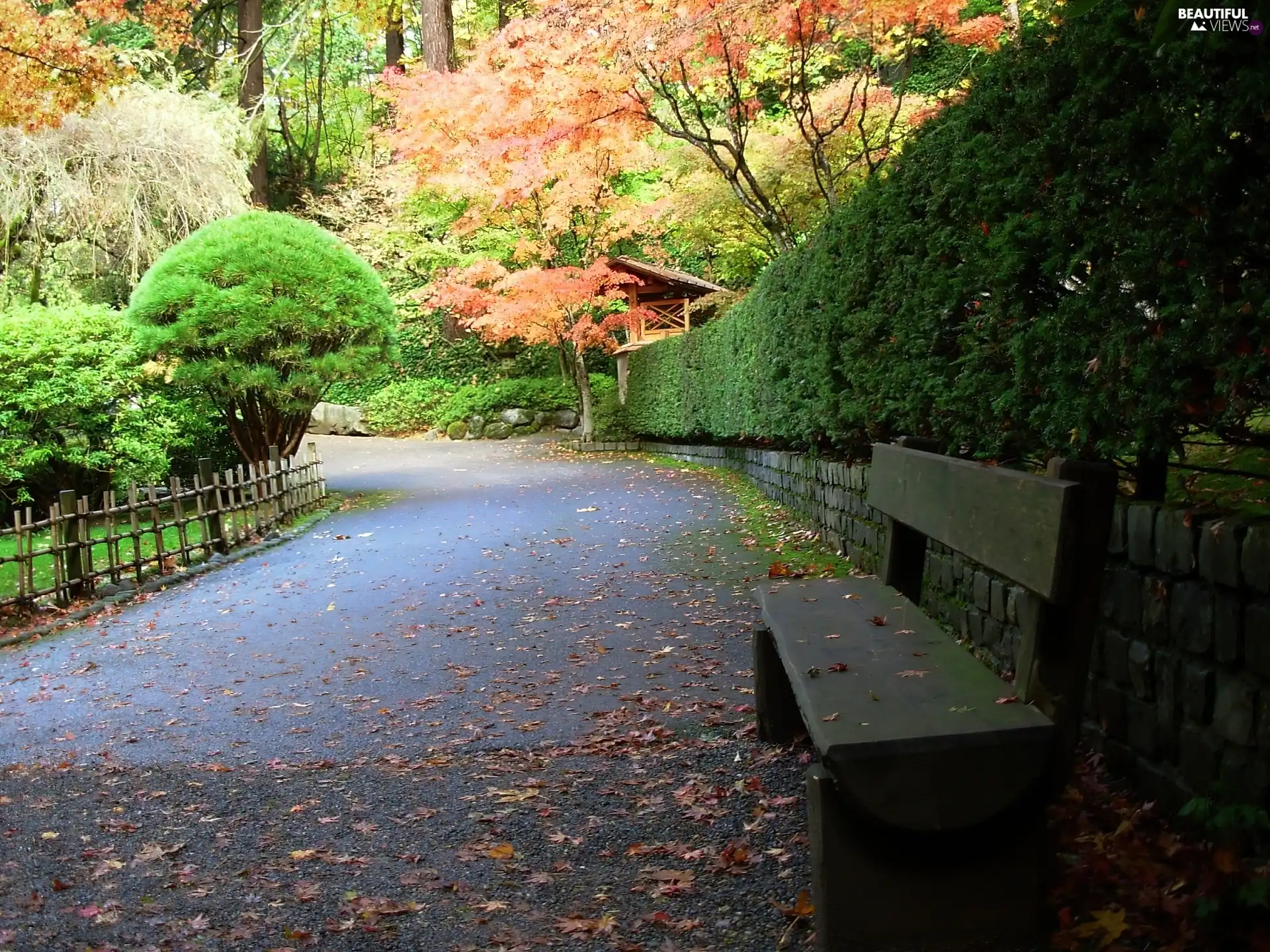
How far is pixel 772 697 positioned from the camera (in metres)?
4.01

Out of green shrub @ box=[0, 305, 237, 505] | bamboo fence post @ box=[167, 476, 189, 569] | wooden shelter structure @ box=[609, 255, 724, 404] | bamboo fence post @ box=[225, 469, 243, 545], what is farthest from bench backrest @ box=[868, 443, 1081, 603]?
wooden shelter structure @ box=[609, 255, 724, 404]

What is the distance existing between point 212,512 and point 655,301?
16.1m

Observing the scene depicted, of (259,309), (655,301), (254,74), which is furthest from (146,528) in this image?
(254,74)

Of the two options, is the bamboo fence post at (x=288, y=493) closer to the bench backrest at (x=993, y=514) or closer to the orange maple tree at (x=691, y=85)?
the orange maple tree at (x=691, y=85)

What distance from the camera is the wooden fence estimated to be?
326 inches

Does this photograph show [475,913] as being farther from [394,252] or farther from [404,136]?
[394,252]

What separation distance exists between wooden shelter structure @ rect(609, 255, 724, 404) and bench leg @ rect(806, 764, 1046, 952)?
21.5 m

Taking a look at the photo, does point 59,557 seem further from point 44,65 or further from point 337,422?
point 337,422

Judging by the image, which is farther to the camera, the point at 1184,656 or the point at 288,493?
the point at 288,493

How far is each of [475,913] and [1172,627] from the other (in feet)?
7.11

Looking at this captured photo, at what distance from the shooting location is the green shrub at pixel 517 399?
2789cm

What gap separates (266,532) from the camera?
39.6 feet

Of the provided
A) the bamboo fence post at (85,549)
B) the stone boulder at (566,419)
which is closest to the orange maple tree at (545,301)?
the stone boulder at (566,419)

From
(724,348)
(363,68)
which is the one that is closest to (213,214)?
(724,348)
